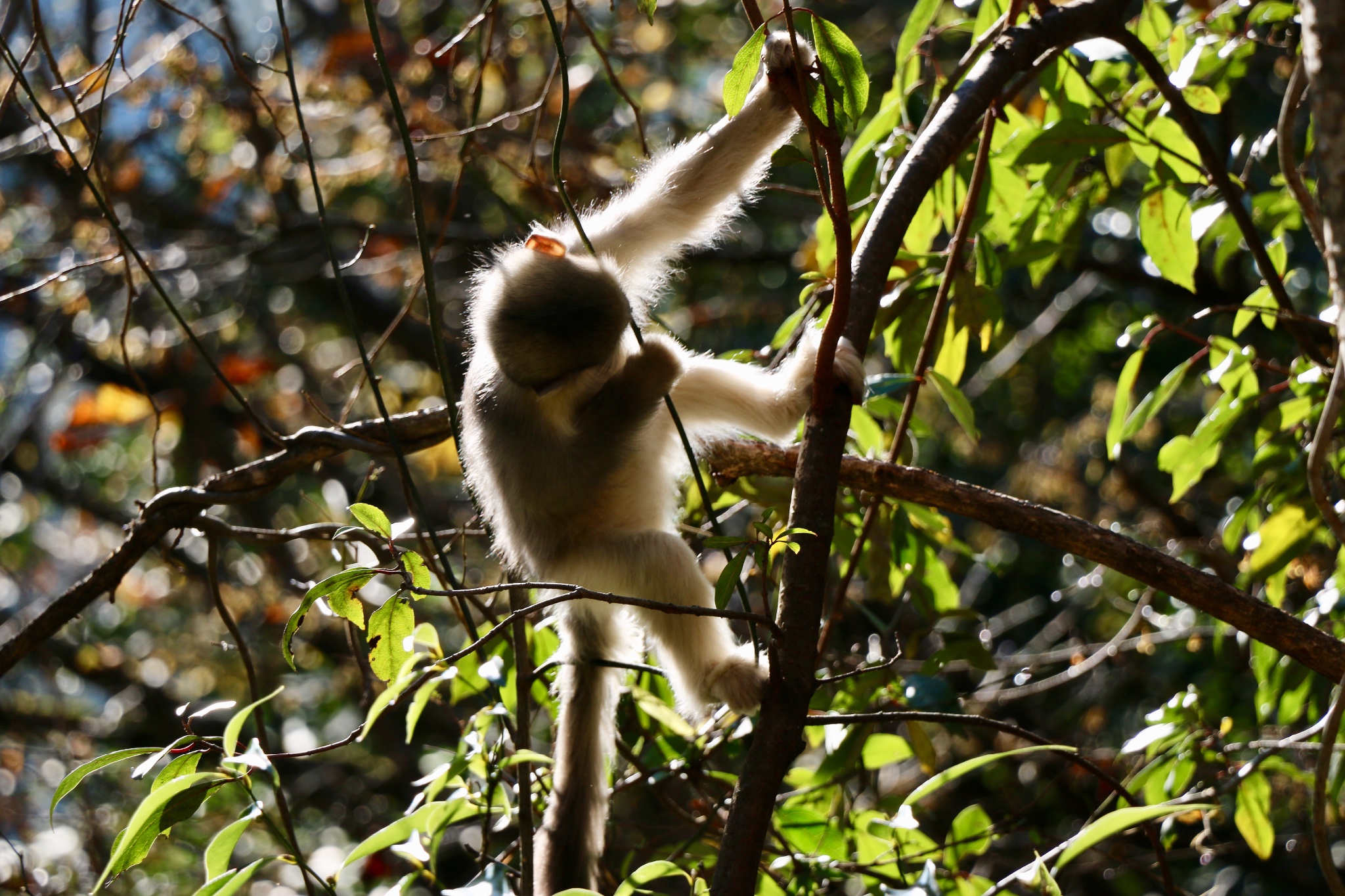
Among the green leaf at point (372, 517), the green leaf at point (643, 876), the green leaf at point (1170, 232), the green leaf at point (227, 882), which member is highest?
the green leaf at point (1170, 232)

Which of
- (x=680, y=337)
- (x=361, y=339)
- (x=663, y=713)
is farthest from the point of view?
(x=680, y=337)

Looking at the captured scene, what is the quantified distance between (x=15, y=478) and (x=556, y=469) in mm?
7705

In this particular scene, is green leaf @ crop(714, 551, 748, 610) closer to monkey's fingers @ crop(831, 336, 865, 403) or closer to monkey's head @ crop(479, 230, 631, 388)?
monkey's fingers @ crop(831, 336, 865, 403)

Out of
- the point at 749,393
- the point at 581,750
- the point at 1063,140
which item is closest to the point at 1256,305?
the point at 1063,140

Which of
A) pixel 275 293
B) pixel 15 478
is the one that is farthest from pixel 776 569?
pixel 15 478

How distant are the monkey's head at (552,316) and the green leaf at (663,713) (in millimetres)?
947

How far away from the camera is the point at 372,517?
1.83 metres

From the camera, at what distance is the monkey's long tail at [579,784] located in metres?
2.70

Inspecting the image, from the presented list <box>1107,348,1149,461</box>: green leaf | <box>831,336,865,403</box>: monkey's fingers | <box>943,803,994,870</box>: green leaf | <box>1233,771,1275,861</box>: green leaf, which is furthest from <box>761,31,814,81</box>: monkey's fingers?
<box>1233,771,1275,861</box>: green leaf

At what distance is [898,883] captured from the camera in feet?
8.13

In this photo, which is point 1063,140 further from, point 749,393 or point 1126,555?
point 1126,555

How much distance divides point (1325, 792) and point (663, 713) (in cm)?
173

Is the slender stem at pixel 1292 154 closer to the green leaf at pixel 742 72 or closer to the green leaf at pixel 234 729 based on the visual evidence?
the green leaf at pixel 742 72

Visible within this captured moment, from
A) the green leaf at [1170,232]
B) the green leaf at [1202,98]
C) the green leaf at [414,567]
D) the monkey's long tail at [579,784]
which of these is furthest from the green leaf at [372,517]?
the green leaf at [1202,98]
